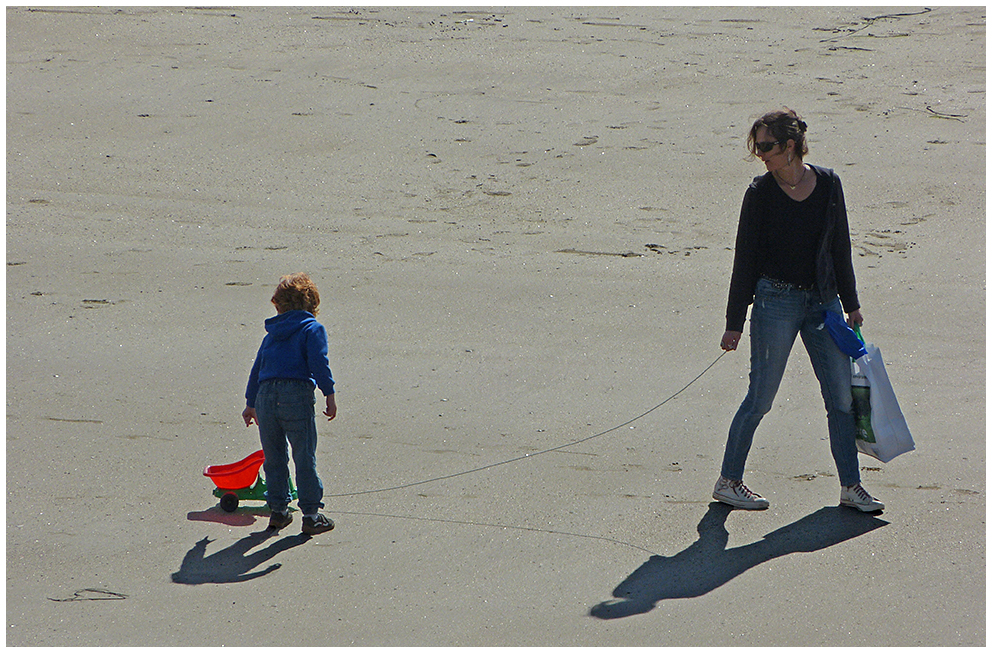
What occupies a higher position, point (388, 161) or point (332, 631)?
point (388, 161)

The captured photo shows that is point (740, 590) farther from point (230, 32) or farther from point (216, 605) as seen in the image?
point (230, 32)

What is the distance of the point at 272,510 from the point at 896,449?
9.70 feet

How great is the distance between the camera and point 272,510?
476 centimetres

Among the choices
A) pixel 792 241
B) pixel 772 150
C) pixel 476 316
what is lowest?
pixel 476 316

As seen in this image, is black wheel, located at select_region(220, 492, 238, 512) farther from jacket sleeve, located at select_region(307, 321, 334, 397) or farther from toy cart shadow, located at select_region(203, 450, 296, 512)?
jacket sleeve, located at select_region(307, 321, 334, 397)

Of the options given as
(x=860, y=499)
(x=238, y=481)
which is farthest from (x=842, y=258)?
(x=238, y=481)

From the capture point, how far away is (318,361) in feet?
14.8

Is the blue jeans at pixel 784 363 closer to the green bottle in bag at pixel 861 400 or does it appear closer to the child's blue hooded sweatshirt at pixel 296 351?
the green bottle in bag at pixel 861 400

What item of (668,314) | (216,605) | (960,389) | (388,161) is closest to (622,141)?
(388,161)

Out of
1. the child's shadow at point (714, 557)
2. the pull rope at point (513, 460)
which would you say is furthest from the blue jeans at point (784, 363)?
the pull rope at point (513, 460)

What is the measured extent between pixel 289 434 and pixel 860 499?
272 cm

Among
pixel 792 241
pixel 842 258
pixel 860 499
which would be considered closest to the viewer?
pixel 792 241

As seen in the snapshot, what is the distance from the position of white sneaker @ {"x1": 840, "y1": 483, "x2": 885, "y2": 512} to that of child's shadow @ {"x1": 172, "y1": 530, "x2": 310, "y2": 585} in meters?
Answer: 2.59

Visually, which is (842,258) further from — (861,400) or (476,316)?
(476,316)
